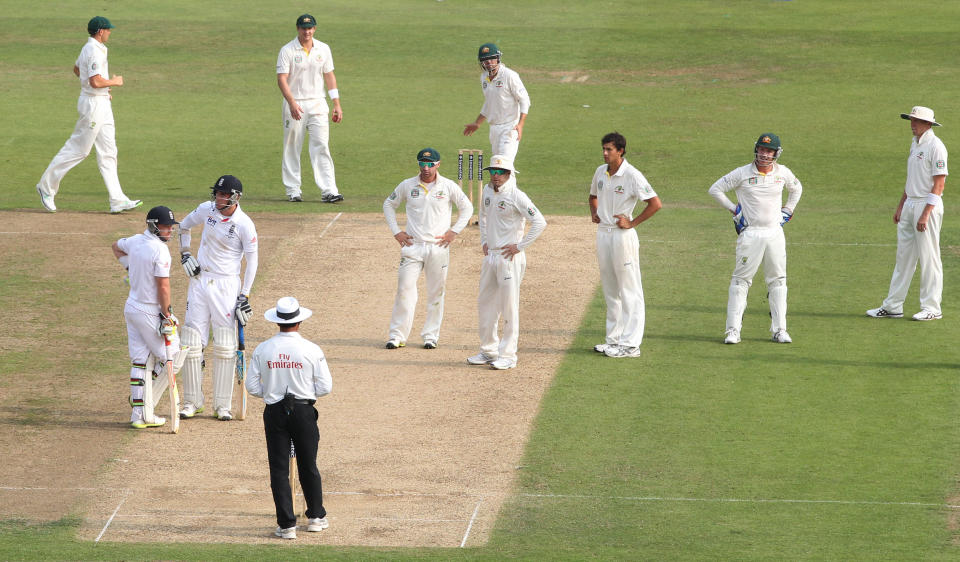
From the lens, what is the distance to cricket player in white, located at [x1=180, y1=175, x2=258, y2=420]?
Result: 492 inches

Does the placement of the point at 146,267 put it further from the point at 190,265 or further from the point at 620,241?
the point at 620,241

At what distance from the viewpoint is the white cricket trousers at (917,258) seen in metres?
15.5

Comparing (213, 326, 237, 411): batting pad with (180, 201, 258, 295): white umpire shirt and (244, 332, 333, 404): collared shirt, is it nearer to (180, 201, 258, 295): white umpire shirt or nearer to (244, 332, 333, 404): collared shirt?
(180, 201, 258, 295): white umpire shirt

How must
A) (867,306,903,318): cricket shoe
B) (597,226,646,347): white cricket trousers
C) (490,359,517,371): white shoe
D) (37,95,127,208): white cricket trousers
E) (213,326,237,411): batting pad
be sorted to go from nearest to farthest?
(213,326,237,411): batting pad < (490,359,517,371): white shoe < (597,226,646,347): white cricket trousers < (867,306,903,318): cricket shoe < (37,95,127,208): white cricket trousers

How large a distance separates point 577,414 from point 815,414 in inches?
88.6

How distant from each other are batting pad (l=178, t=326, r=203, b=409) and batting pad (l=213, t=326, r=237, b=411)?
16 centimetres

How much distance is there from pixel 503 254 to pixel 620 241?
1.28m

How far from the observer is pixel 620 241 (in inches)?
559

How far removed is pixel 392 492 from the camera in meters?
11.0

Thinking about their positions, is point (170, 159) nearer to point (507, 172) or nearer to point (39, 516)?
point (507, 172)

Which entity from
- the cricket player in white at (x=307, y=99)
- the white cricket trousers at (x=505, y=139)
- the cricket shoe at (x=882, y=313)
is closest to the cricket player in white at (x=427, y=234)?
the white cricket trousers at (x=505, y=139)

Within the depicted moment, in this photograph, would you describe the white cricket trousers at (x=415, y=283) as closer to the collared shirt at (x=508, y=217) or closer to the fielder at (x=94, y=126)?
the collared shirt at (x=508, y=217)

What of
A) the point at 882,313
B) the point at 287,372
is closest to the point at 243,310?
the point at 287,372

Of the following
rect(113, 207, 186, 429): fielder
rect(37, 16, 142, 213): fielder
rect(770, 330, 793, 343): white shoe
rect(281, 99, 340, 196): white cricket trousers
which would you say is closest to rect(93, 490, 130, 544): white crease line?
rect(113, 207, 186, 429): fielder
